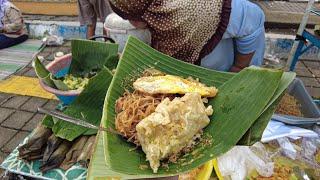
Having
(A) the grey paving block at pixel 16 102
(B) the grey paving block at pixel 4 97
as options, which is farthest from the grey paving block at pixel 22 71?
(A) the grey paving block at pixel 16 102

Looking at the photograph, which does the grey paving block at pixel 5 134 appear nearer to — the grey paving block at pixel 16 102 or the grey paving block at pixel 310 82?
the grey paving block at pixel 16 102

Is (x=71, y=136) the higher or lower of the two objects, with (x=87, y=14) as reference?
lower

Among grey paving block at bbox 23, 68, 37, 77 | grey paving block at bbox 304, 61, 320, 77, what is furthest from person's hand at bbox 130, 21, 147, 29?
grey paving block at bbox 304, 61, 320, 77

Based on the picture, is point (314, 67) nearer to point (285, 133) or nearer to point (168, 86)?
point (285, 133)

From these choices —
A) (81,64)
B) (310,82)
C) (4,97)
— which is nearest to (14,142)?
(4,97)

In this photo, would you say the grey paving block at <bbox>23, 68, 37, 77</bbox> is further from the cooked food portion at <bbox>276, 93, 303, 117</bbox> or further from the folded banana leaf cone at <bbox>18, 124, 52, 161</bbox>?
the cooked food portion at <bbox>276, 93, 303, 117</bbox>

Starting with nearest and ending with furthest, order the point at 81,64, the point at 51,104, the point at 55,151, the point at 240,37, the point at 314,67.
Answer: the point at 55,151
the point at 240,37
the point at 81,64
the point at 51,104
the point at 314,67
